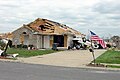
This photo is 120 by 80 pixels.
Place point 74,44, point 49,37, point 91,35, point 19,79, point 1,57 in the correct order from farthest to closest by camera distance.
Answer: point 74,44, point 49,37, point 1,57, point 91,35, point 19,79

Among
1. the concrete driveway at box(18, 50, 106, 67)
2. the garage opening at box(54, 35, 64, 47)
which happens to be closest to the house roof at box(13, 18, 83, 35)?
the garage opening at box(54, 35, 64, 47)

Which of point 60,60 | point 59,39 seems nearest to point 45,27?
point 59,39

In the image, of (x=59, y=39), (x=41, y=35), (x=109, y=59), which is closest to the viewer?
(x=109, y=59)

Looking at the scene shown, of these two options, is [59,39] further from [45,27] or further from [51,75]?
[51,75]

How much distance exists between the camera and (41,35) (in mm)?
47000

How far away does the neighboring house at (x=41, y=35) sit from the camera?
1806 inches

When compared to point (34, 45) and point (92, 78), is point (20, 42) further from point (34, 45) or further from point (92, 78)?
point (92, 78)

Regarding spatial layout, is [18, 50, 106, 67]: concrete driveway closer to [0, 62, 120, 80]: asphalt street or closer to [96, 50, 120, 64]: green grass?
[96, 50, 120, 64]: green grass

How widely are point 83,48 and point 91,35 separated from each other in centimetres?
2730

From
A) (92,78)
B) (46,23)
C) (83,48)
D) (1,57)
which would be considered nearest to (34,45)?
(46,23)

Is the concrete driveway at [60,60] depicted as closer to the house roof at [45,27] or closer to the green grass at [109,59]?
the green grass at [109,59]

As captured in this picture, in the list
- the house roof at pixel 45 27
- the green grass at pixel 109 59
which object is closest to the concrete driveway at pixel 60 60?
→ the green grass at pixel 109 59

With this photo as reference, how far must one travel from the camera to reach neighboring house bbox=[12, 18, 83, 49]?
45.9m

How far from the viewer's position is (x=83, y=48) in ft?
164
